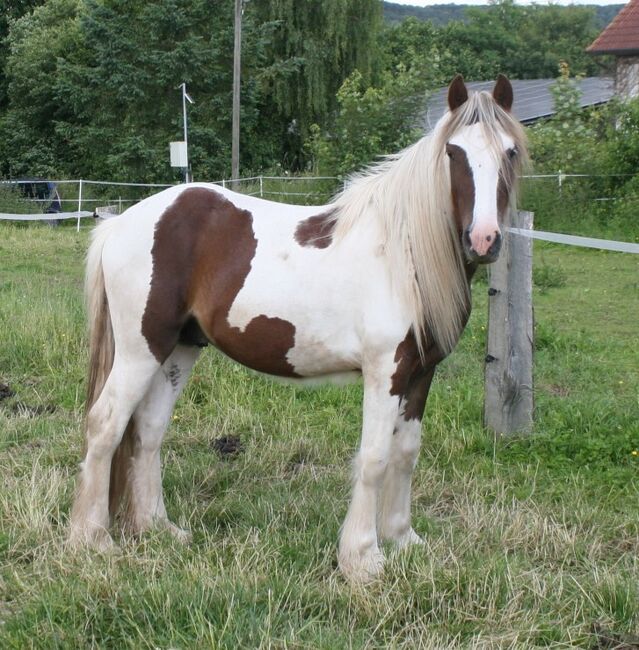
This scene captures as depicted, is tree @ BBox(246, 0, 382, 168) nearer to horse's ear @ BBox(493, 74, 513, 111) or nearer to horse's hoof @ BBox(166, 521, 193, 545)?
horse's ear @ BBox(493, 74, 513, 111)

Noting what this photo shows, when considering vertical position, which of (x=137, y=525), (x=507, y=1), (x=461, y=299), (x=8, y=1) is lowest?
(x=137, y=525)

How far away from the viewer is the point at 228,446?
16.4 feet

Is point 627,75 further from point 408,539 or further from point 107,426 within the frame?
point 107,426

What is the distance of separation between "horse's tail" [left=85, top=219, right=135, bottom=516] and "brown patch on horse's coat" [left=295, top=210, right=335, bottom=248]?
93cm

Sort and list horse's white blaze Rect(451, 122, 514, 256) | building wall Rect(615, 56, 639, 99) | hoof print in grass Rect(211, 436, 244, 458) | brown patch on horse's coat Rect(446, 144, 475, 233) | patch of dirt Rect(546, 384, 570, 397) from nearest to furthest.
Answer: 1. horse's white blaze Rect(451, 122, 514, 256)
2. brown patch on horse's coat Rect(446, 144, 475, 233)
3. hoof print in grass Rect(211, 436, 244, 458)
4. patch of dirt Rect(546, 384, 570, 397)
5. building wall Rect(615, 56, 639, 99)

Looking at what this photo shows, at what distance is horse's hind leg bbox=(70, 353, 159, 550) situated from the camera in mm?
3842

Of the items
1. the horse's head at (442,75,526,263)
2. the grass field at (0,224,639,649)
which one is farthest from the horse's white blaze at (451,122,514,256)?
the grass field at (0,224,639,649)

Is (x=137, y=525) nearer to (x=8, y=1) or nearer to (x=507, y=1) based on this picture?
(x=8, y=1)

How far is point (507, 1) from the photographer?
234 feet

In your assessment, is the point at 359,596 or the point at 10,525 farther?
the point at 10,525

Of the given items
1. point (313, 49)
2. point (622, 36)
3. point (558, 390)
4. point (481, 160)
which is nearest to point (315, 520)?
point (481, 160)

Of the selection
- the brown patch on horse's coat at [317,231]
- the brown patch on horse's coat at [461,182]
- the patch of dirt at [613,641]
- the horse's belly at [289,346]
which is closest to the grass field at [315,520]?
the patch of dirt at [613,641]

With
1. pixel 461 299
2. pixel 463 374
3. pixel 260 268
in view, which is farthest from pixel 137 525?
pixel 463 374

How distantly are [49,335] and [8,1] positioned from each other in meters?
33.5
